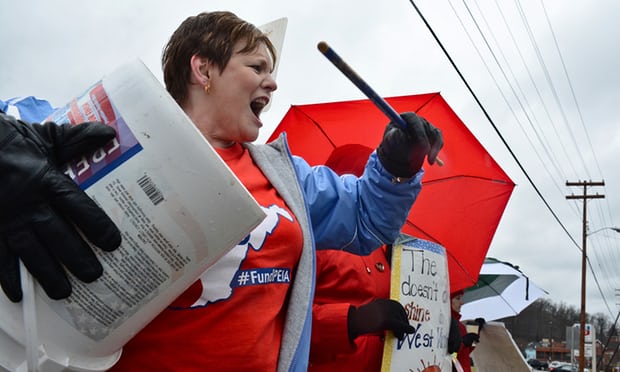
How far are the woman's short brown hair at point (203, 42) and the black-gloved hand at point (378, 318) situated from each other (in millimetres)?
1163

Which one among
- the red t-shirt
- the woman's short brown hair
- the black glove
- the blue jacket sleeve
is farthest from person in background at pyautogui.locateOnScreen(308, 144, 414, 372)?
the red t-shirt

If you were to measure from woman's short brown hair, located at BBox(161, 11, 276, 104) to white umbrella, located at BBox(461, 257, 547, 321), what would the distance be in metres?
6.16

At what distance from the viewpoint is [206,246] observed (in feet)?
3.74

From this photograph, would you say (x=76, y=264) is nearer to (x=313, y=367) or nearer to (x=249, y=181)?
(x=249, y=181)

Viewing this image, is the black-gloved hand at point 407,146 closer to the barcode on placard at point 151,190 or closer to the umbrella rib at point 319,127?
the barcode on placard at point 151,190

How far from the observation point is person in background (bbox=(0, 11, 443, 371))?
1381mm

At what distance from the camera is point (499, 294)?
766cm

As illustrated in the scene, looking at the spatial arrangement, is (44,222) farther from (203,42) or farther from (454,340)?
(454,340)

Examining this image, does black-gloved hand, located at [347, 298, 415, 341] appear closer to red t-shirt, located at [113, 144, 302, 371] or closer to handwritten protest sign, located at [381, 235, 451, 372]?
handwritten protest sign, located at [381, 235, 451, 372]

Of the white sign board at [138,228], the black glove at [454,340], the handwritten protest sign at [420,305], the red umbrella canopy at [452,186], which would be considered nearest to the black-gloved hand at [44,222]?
the white sign board at [138,228]

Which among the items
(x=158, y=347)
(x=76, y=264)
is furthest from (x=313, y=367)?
(x=76, y=264)

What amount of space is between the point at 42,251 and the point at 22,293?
0.08m

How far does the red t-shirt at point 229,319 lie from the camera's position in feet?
4.49

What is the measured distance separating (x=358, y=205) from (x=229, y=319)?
617 millimetres
